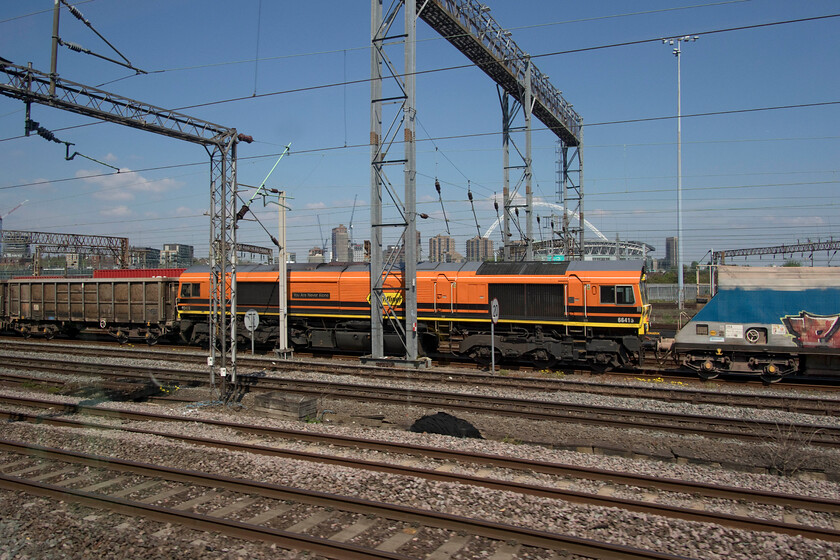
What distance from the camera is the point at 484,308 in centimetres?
1855

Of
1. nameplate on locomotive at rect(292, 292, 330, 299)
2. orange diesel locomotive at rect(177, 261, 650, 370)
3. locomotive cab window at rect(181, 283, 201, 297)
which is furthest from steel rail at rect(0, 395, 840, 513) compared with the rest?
locomotive cab window at rect(181, 283, 201, 297)

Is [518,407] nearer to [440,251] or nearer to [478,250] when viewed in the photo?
[478,250]

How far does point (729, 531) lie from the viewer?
6352 mm

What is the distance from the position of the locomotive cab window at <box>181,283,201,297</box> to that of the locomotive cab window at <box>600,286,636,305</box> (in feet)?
56.0

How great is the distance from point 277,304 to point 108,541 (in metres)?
16.3

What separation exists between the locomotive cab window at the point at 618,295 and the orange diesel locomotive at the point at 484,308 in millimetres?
31

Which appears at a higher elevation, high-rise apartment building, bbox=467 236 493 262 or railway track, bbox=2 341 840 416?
high-rise apartment building, bbox=467 236 493 262

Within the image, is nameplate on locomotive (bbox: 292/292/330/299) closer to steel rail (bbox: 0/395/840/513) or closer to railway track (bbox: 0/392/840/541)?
steel rail (bbox: 0/395/840/513)

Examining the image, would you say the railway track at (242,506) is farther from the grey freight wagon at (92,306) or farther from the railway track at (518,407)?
the grey freight wagon at (92,306)

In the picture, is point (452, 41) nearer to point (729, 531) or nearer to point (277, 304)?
point (277, 304)

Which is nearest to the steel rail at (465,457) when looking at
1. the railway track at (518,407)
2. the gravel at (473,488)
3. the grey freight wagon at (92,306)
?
the gravel at (473,488)

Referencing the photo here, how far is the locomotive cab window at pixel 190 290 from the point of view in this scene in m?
24.0

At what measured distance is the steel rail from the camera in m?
7.25

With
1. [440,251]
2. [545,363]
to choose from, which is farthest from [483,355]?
[440,251]
